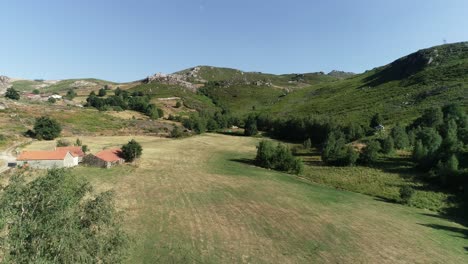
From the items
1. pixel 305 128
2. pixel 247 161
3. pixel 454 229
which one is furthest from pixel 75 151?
pixel 305 128

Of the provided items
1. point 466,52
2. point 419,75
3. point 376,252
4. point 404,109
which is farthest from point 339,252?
point 466,52

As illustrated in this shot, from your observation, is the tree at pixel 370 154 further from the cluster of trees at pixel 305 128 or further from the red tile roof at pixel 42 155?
the red tile roof at pixel 42 155

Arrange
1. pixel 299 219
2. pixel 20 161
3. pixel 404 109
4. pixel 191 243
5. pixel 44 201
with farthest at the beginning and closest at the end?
pixel 404 109 < pixel 20 161 < pixel 299 219 < pixel 191 243 < pixel 44 201

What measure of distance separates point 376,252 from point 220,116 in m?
132

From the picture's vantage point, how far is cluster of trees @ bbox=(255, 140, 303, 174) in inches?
2830

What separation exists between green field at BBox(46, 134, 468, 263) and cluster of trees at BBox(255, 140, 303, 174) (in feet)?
19.6

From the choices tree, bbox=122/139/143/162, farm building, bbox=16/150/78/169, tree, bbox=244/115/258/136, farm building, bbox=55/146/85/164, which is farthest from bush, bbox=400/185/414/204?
tree, bbox=244/115/258/136

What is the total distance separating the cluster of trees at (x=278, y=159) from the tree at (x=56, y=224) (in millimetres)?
56184

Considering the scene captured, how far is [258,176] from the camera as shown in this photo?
214ft

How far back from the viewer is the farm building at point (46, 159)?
61.9m

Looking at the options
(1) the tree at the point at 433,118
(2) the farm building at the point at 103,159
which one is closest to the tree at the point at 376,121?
(1) the tree at the point at 433,118

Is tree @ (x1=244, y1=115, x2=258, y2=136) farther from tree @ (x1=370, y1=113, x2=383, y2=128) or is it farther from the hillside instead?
tree @ (x1=370, y1=113, x2=383, y2=128)

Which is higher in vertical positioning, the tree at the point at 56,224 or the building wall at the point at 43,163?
the tree at the point at 56,224

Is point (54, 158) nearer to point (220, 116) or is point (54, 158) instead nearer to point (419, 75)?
point (220, 116)
